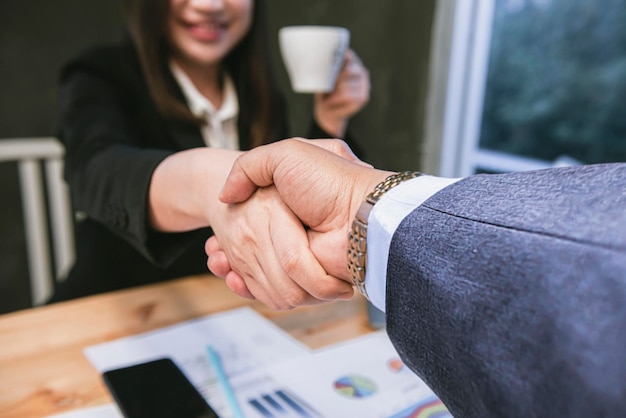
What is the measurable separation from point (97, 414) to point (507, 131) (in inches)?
57.1

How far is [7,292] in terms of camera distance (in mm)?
1432

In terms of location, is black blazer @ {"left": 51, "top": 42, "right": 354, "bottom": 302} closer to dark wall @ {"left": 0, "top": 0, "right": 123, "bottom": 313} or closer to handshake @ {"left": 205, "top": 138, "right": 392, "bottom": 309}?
handshake @ {"left": 205, "top": 138, "right": 392, "bottom": 309}

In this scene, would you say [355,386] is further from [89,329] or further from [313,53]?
[313,53]

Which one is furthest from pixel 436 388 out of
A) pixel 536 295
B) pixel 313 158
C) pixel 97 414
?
pixel 97 414

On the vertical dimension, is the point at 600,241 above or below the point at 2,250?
above

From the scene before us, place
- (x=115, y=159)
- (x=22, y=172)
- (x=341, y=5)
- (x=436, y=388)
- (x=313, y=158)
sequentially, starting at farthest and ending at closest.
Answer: (x=341, y=5), (x=22, y=172), (x=115, y=159), (x=313, y=158), (x=436, y=388)

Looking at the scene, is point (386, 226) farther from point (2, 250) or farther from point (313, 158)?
point (2, 250)

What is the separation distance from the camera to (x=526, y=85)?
155 cm

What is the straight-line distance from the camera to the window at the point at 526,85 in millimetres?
1367

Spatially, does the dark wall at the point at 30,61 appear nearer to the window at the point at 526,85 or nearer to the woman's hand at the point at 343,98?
the woman's hand at the point at 343,98

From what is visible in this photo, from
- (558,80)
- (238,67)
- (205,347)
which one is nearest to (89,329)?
(205,347)

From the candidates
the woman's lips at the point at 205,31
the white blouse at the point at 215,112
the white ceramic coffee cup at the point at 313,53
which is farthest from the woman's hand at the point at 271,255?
the woman's lips at the point at 205,31

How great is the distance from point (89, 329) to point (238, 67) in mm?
698

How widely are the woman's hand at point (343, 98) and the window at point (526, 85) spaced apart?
25.7 inches
